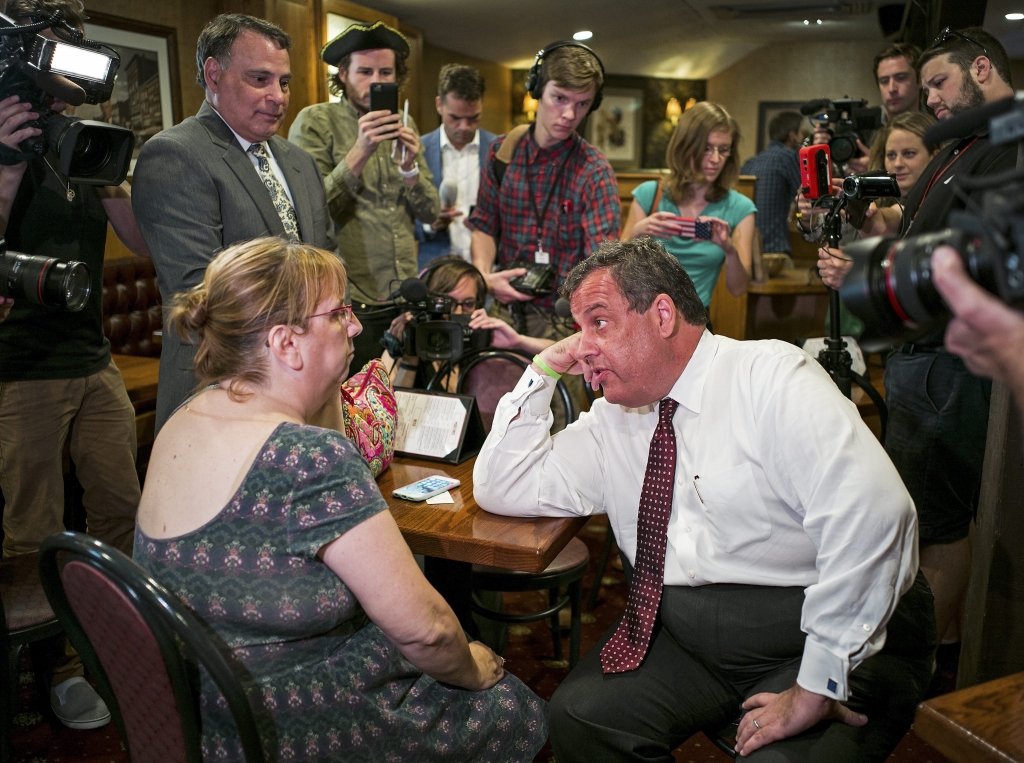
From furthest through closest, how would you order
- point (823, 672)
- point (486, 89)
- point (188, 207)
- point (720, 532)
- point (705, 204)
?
point (486, 89)
point (705, 204)
point (188, 207)
point (720, 532)
point (823, 672)

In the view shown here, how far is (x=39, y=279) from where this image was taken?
1.75m

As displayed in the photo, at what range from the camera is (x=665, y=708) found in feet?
5.00

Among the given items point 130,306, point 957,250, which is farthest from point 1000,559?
point 130,306

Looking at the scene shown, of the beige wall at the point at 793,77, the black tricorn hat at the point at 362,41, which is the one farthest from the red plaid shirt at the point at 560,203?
the beige wall at the point at 793,77

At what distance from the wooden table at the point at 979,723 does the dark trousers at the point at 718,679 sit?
38 cm

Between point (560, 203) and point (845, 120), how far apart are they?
4.23 feet

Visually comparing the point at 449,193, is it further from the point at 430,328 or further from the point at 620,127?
the point at 620,127

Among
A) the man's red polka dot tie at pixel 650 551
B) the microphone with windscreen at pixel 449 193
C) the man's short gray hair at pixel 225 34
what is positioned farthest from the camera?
the microphone with windscreen at pixel 449 193

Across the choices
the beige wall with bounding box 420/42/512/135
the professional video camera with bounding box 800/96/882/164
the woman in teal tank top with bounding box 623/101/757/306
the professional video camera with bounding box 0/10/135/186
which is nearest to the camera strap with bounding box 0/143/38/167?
the professional video camera with bounding box 0/10/135/186

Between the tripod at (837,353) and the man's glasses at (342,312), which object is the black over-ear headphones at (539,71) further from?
the man's glasses at (342,312)

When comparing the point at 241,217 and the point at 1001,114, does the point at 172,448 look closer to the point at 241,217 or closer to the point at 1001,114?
the point at 241,217

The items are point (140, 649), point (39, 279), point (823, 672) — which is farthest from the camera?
point (39, 279)

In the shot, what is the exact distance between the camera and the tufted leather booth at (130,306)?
390 centimetres

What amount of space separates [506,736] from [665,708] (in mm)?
289
